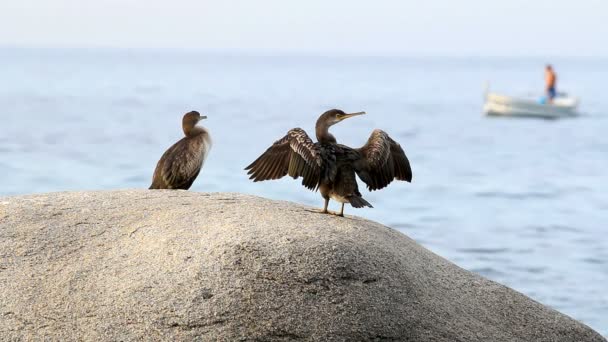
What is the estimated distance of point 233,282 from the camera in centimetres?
685

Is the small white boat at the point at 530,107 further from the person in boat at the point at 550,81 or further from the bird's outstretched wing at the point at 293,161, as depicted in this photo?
the bird's outstretched wing at the point at 293,161

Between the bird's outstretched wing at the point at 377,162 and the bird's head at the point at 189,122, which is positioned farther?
the bird's head at the point at 189,122

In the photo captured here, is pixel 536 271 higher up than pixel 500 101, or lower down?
lower down

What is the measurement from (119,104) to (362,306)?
65.6m

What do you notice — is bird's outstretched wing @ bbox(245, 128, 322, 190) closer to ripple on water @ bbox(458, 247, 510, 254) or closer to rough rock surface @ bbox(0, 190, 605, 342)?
rough rock surface @ bbox(0, 190, 605, 342)

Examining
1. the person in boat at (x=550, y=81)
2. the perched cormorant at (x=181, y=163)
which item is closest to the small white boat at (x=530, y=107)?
the person in boat at (x=550, y=81)

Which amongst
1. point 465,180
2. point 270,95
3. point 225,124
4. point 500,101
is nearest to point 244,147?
point 465,180

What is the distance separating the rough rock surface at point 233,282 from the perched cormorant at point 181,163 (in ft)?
5.30

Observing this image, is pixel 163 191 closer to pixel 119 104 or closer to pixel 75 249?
pixel 75 249

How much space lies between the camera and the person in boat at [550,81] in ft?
156

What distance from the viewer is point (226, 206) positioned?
8.10 metres

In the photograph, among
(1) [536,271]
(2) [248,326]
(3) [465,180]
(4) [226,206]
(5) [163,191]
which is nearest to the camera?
(2) [248,326]

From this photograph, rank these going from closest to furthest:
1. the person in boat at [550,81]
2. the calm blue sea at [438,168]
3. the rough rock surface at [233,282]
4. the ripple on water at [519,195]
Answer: the rough rock surface at [233,282], the calm blue sea at [438,168], the ripple on water at [519,195], the person in boat at [550,81]

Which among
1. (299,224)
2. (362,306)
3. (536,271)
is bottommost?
(536,271)
